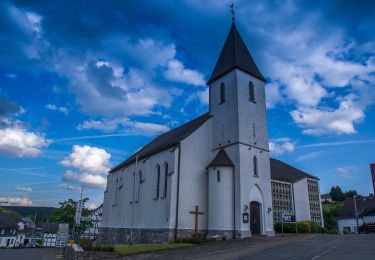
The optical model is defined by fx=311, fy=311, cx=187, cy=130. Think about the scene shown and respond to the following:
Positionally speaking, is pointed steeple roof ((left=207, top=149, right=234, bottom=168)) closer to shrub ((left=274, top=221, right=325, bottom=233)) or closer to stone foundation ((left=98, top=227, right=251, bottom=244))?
stone foundation ((left=98, top=227, right=251, bottom=244))

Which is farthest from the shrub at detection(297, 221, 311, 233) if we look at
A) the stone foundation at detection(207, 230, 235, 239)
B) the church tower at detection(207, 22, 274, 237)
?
the stone foundation at detection(207, 230, 235, 239)

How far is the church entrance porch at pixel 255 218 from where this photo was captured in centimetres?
2525

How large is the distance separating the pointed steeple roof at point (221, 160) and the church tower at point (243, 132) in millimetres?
347

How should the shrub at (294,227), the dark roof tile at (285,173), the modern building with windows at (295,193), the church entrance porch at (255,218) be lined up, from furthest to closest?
the dark roof tile at (285,173) < the modern building with windows at (295,193) < the shrub at (294,227) < the church entrance porch at (255,218)

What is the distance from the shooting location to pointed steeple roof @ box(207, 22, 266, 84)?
2891cm

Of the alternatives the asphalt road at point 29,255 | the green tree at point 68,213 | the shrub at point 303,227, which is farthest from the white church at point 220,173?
the green tree at point 68,213

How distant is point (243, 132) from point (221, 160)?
10.3 ft

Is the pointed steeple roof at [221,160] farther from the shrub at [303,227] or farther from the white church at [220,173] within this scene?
the shrub at [303,227]

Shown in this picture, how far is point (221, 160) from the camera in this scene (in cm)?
2561

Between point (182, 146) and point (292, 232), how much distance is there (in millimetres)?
13640

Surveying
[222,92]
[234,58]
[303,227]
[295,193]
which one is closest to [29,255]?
[222,92]

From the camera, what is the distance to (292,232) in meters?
29.6

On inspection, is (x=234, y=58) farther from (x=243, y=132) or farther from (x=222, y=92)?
(x=243, y=132)

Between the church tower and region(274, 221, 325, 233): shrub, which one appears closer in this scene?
the church tower
